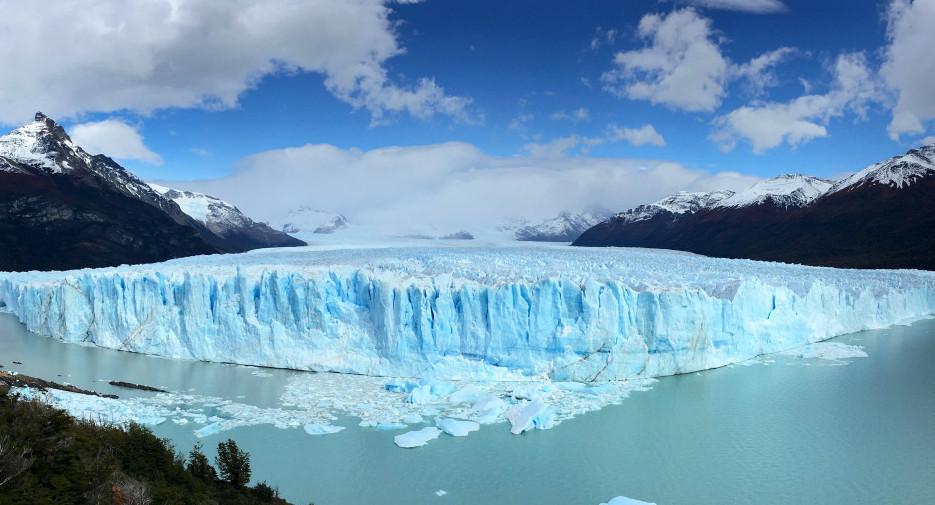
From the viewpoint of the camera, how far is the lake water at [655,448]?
754 cm

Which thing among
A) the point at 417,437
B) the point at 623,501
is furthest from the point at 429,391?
the point at 623,501

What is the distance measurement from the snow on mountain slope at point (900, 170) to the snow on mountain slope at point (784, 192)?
15.6ft

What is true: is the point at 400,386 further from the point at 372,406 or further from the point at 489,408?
the point at 489,408

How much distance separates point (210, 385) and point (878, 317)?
19213mm

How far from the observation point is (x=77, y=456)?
5.09 metres

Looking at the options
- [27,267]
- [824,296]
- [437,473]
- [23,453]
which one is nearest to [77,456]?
[23,453]

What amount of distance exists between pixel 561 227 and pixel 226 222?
63.4 meters

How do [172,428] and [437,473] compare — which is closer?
[437,473]

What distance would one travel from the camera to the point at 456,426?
30.9 feet

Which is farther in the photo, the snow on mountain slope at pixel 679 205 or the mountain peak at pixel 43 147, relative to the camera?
the snow on mountain slope at pixel 679 205

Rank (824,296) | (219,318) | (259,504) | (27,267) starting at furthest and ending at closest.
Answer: (27,267) < (824,296) < (219,318) < (259,504)

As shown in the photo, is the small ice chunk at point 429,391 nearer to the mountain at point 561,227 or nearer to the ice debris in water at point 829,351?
the ice debris in water at point 829,351

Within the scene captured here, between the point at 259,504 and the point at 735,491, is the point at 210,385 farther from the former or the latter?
the point at 735,491

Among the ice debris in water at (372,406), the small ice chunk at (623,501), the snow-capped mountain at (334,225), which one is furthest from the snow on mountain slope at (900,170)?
the snow-capped mountain at (334,225)
